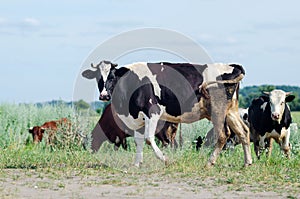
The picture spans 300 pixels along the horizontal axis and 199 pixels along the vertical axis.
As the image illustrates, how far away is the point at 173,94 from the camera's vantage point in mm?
12805

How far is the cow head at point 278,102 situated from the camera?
1547cm

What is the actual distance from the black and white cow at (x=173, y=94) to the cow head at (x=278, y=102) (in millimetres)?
2621

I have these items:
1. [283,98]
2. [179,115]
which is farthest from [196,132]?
[179,115]

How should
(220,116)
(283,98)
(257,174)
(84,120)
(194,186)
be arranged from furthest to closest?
(84,120), (283,98), (220,116), (257,174), (194,186)

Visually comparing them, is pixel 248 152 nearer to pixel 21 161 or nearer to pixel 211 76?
pixel 211 76

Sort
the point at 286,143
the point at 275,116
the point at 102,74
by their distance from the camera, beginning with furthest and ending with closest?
1. the point at 286,143
2. the point at 275,116
3. the point at 102,74

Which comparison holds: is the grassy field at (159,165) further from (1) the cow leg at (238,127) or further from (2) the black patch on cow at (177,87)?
(2) the black patch on cow at (177,87)

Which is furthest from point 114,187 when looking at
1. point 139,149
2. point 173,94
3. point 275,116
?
point 275,116

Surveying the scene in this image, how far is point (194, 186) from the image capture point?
10250 mm

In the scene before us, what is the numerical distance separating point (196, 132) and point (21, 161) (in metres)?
6.20

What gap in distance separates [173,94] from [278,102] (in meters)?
4.02

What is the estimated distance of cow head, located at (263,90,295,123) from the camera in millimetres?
15474

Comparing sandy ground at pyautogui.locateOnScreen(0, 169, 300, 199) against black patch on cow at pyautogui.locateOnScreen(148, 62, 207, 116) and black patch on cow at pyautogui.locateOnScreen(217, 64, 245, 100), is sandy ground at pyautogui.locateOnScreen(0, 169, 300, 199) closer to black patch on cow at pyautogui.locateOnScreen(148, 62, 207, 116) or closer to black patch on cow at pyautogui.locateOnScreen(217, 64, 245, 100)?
black patch on cow at pyautogui.locateOnScreen(148, 62, 207, 116)

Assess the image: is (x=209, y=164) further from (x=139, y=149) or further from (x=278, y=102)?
(x=278, y=102)
